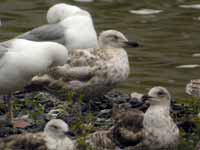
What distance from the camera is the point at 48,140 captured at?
31.3 ft

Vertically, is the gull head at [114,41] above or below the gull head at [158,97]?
above

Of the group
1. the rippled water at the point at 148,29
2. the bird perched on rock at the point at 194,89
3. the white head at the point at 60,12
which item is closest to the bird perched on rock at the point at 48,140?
the bird perched on rock at the point at 194,89

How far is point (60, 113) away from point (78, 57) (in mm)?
754

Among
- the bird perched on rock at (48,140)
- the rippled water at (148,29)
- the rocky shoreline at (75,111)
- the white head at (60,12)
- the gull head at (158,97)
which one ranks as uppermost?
the white head at (60,12)

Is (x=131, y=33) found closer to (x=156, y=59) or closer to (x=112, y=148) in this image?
(x=156, y=59)

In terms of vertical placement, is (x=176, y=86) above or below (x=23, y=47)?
below

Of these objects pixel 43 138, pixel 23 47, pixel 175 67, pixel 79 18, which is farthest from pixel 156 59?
pixel 43 138

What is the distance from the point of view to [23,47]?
10.8 metres

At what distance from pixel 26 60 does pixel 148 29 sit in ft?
27.1

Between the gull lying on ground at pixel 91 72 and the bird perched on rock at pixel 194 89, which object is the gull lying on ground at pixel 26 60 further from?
the bird perched on rock at pixel 194 89

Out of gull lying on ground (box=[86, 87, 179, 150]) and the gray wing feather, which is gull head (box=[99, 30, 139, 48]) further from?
gull lying on ground (box=[86, 87, 179, 150])

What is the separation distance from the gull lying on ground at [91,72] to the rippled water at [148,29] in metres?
2.71

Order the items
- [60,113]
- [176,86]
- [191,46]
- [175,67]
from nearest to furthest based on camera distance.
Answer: [60,113] → [176,86] → [175,67] → [191,46]

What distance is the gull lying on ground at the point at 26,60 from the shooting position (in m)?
10.7
